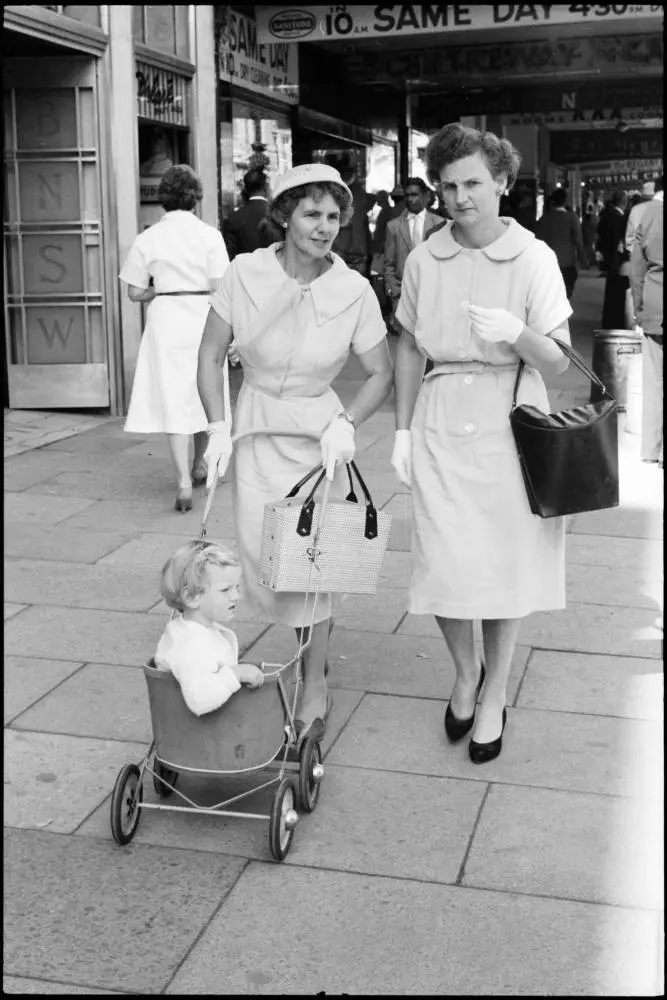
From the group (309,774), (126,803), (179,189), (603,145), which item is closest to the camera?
(126,803)

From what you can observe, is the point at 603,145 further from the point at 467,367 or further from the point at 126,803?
the point at 126,803

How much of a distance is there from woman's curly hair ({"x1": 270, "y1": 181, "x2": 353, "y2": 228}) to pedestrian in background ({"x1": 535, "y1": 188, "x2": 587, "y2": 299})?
42.5 ft

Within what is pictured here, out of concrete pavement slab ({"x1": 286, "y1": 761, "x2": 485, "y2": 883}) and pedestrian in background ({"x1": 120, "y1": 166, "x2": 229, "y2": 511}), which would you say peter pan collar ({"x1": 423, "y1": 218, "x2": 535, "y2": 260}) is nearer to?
concrete pavement slab ({"x1": 286, "y1": 761, "x2": 485, "y2": 883})

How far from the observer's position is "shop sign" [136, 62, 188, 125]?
458 inches

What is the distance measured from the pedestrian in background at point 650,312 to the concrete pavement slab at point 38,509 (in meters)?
3.83

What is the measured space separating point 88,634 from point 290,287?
6.48ft

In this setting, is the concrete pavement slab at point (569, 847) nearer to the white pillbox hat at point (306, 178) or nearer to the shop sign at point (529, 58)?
the white pillbox hat at point (306, 178)

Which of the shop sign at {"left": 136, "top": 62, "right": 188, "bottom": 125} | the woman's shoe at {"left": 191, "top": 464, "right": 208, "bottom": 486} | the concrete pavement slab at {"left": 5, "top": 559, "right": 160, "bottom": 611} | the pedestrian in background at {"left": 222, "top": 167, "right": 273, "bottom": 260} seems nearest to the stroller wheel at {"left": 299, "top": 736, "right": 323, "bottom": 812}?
the concrete pavement slab at {"left": 5, "top": 559, "right": 160, "bottom": 611}

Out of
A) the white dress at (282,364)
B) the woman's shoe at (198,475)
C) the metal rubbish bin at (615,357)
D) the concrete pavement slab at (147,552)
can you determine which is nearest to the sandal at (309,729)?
the white dress at (282,364)

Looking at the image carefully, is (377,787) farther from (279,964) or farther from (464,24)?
(464,24)

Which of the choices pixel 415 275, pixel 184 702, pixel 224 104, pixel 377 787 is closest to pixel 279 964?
pixel 184 702

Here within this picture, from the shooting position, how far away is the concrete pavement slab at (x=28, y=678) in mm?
4820

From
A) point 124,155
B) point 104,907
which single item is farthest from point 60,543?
point 124,155

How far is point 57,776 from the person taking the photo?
4.22 meters
